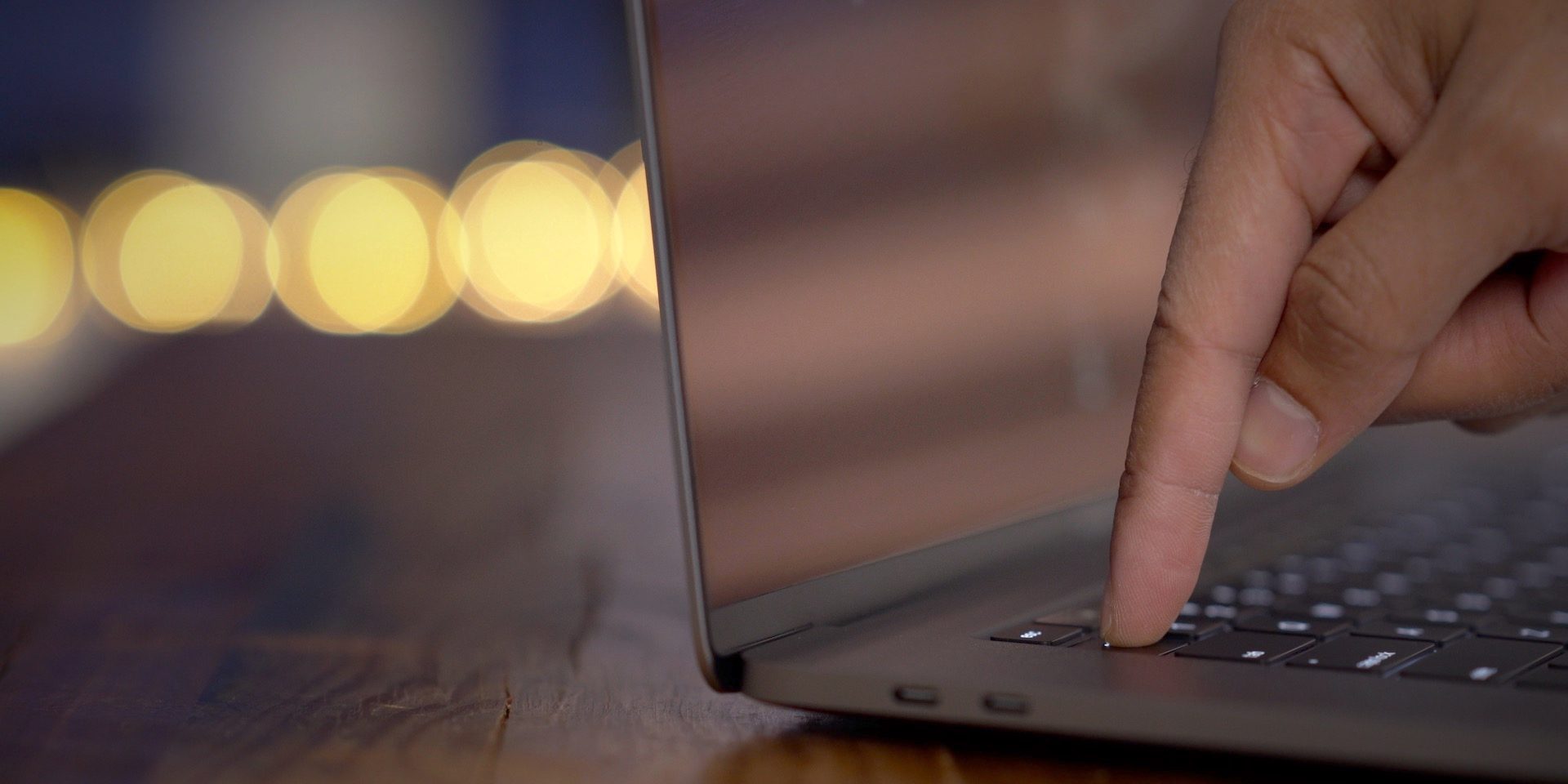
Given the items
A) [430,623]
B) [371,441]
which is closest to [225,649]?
[430,623]

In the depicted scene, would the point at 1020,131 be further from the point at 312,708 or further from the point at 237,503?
the point at 237,503

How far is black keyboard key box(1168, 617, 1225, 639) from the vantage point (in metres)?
0.36

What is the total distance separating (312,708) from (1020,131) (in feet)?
1.25

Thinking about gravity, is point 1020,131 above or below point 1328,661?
above

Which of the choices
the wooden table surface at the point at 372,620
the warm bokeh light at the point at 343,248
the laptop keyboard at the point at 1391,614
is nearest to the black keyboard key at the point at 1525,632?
the laptop keyboard at the point at 1391,614

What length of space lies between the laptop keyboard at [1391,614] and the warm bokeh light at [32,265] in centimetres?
195

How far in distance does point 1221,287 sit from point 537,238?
509 centimetres

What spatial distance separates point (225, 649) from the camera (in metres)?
0.41

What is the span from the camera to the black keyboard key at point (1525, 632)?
0.33 m

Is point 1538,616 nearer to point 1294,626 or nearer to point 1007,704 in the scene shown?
point 1294,626

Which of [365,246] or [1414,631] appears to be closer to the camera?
[1414,631]

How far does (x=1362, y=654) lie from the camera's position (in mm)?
314

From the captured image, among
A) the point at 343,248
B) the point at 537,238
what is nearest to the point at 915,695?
the point at 343,248

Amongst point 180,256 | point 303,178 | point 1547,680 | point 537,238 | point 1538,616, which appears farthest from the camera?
point 537,238
